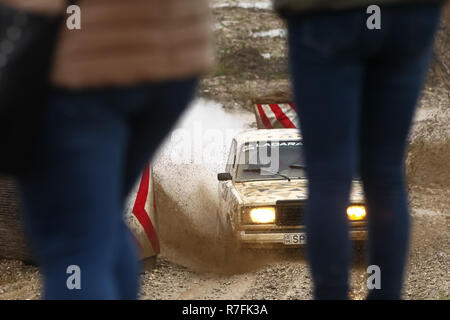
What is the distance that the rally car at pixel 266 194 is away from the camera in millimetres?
9469

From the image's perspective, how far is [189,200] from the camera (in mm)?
11891

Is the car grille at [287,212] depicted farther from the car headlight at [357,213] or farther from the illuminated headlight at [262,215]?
the car headlight at [357,213]

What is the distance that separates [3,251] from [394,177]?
742 cm

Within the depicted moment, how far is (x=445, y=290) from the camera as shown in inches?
271

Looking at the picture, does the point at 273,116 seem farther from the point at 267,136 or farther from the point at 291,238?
the point at 291,238

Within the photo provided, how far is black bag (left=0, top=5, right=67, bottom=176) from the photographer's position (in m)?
1.71

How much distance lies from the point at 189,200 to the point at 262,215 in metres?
2.54

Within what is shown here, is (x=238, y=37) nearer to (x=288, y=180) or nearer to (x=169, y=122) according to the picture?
(x=288, y=180)

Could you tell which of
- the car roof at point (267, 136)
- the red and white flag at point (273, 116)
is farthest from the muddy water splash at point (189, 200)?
the red and white flag at point (273, 116)

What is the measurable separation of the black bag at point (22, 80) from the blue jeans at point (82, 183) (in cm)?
4

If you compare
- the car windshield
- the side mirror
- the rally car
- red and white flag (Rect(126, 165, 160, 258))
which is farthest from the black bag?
the car windshield

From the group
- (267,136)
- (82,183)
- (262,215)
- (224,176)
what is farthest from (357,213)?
(82,183)

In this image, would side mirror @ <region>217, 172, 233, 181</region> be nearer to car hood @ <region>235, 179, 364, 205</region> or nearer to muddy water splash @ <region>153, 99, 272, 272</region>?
car hood @ <region>235, 179, 364, 205</region>

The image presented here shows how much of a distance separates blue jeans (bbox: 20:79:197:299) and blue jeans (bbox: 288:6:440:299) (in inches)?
21.6
